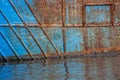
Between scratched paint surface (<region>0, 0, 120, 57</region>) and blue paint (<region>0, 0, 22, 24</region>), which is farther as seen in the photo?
scratched paint surface (<region>0, 0, 120, 57</region>)

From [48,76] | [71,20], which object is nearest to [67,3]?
[71,20]

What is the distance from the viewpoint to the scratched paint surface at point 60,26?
1212 cm

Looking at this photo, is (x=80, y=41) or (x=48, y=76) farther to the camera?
(x=80, y=41)

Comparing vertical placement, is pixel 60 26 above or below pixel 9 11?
below

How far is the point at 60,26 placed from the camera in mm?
12695

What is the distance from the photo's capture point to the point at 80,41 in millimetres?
12836

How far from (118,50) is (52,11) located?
257 cm

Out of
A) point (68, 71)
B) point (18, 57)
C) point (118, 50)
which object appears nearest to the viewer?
point (68, 71)

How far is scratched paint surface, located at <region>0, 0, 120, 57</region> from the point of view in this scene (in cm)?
1212

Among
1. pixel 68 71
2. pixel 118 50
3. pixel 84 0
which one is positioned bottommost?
pixel 118 50

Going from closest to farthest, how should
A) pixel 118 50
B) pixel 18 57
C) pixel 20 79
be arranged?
pixel 20 79 → pixel 18 57 → pixel 118 50

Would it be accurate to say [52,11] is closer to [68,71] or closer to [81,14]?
[81,14]

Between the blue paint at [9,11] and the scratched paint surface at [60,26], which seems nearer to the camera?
the blue paint at [9,11]

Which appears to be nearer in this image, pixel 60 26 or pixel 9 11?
pixel 9 11
